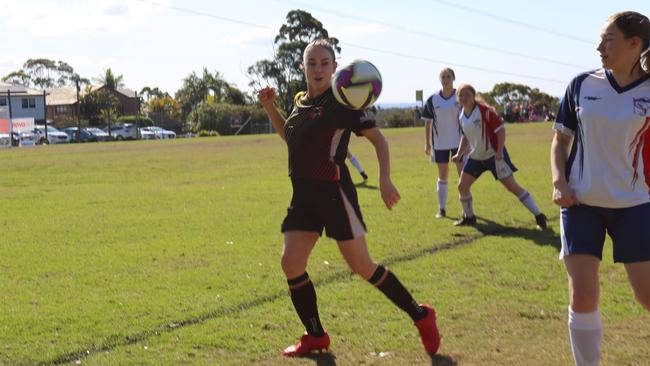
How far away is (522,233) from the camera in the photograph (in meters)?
10.8

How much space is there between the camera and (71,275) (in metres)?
8.55

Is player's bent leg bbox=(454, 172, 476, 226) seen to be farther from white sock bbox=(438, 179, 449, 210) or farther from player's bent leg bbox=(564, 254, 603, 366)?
player's bent leg bbox=(564, 254, 603, 366)

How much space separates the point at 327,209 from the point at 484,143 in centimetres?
604

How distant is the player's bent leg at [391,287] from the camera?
18.3 ft

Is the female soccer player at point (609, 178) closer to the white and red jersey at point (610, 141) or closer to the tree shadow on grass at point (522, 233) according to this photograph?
the white and red jersey at point (610, 141)

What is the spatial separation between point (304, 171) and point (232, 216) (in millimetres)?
7690

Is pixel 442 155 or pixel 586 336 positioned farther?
pixel 442 155

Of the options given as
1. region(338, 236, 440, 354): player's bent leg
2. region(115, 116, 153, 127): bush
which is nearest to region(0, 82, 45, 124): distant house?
region(115, 116, 153, 127): bush

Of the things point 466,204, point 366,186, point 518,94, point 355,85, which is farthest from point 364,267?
point 518,94

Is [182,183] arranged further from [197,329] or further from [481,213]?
[197,329]

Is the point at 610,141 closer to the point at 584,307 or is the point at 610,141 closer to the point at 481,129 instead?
the point at 584,307

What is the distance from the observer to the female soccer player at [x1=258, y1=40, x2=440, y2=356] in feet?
18.1

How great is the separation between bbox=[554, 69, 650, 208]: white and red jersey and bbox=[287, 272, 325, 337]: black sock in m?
1.95

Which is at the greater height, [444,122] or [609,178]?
[444,122]
